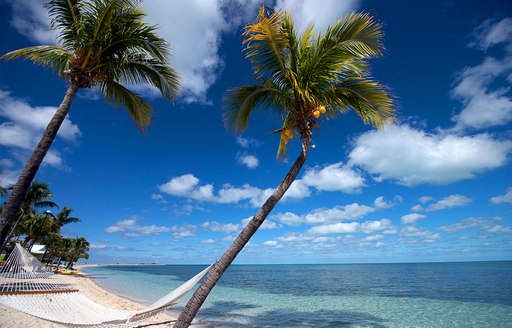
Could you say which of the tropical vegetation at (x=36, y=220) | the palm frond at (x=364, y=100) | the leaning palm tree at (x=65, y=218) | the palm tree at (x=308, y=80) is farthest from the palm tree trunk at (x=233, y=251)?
the leaning palm tree at (x=65, y=218)

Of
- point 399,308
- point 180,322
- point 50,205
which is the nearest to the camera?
point 180,322

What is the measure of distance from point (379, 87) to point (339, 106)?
657 millimetres

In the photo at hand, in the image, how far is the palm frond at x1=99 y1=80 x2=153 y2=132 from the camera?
4.85 m

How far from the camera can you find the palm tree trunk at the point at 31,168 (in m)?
3.15

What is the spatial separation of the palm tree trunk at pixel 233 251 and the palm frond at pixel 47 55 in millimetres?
3816

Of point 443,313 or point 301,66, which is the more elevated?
point 301,66

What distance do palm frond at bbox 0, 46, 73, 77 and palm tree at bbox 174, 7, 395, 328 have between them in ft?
9.34

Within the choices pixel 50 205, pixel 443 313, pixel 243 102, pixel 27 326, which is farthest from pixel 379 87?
pixel 50 205

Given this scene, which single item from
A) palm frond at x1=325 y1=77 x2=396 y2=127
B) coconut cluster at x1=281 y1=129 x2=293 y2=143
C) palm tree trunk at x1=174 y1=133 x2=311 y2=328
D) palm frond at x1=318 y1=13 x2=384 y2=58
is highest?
palm frond at x1=318 y1=13 x2=384 y2=58

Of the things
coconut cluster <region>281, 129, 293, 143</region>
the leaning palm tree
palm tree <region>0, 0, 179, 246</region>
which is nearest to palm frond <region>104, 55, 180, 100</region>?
palm tree <region>0, 0, 179, 246</region>

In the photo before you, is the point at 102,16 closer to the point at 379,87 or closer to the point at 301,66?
the point at 301,66

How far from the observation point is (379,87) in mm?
4238

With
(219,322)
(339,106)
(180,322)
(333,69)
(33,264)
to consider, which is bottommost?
(219,322)

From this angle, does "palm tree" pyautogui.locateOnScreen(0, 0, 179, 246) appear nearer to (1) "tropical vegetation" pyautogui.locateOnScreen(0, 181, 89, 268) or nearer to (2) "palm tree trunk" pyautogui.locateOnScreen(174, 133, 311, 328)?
(2) "palm tree trunk" pyautogui.locateOnScreen(174, 133, 311, 328)
